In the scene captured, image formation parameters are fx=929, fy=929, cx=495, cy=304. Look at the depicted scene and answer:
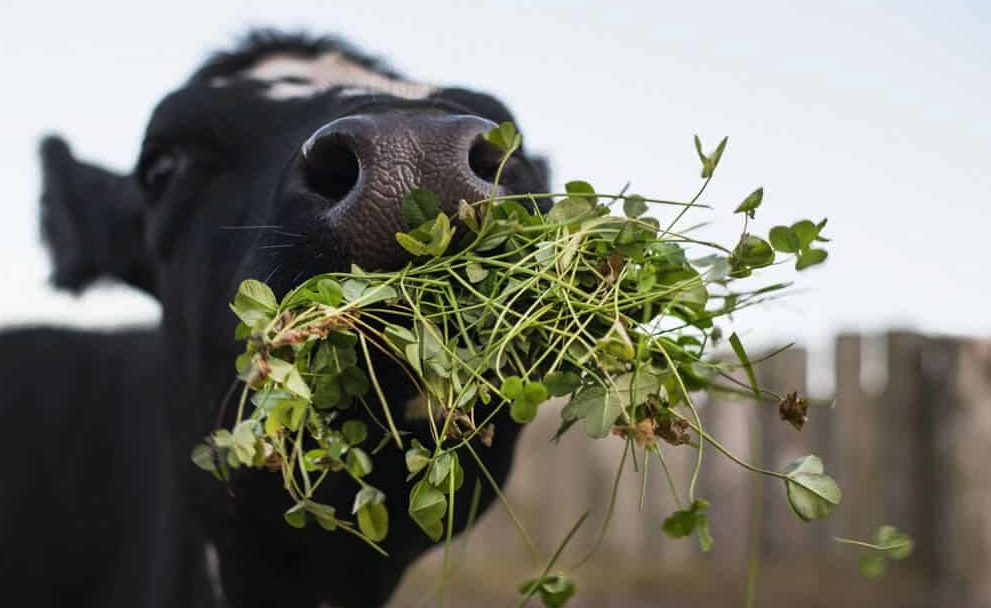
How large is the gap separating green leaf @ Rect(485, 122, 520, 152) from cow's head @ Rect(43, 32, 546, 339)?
3.4 inches

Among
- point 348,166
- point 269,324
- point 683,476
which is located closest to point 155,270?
point 348,166

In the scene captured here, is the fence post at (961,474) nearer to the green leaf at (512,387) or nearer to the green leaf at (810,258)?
the green leaf at (810,258)

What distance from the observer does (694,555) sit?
9305mm

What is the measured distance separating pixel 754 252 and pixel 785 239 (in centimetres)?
6

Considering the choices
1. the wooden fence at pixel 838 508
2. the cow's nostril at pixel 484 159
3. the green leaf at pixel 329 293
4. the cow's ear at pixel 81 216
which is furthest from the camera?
the wooden fence at pixel 838 508

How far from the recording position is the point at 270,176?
2.25 m

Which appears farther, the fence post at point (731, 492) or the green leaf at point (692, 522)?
the fence post at point (731, 492)

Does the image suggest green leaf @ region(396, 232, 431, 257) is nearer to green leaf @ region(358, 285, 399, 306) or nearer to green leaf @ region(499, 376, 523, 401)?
green leaf @ region(358, 285, 399, 306)

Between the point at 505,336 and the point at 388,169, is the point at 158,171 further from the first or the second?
A: the point at 505,336

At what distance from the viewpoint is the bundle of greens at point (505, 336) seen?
1.42 m

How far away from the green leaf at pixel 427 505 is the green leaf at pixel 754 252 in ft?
2.15

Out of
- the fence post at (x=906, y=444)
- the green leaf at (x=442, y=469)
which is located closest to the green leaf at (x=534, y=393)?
the green leaf at (x=442, y=469)

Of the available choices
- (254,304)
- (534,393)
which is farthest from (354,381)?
(534,393)

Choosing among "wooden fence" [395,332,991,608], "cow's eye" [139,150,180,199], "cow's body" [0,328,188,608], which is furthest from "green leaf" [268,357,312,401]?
"wooden fence" [395,332,991,608]
